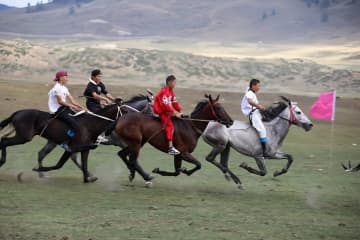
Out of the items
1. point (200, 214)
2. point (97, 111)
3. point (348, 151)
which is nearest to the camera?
point (200, 214)

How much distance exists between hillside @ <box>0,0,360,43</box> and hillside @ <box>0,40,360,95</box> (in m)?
49.4

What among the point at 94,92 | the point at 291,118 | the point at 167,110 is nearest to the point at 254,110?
the point at 291,118

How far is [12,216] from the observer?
1167cm

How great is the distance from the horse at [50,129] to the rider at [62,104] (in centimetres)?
11

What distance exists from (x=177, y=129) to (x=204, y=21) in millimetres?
138804

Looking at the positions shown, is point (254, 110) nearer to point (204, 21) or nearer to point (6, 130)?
point (6, 130)

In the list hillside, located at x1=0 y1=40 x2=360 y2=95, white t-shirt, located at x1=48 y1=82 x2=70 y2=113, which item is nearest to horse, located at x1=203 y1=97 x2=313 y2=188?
white t-shirt, located at x1=48 y1=82 x2=70 y2=113

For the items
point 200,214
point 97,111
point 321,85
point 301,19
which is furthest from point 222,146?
point 301,19

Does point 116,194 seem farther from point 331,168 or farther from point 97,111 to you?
point 331,168

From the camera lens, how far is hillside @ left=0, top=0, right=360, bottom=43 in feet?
431

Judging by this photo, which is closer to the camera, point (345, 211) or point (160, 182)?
point (345, 211)

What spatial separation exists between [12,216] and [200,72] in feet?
179

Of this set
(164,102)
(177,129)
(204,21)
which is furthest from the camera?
(204,21)

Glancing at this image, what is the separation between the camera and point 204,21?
152625 millimetres
